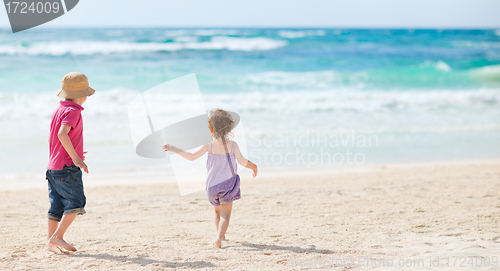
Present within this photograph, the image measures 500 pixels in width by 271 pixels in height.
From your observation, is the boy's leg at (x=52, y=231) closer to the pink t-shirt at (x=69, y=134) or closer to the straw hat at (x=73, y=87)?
the pink t-shirt at (x=69, y=134)

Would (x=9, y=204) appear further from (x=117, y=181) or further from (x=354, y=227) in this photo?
(x=354, y=227)

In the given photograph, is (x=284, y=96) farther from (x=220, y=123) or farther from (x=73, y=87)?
(x=73, y=87)

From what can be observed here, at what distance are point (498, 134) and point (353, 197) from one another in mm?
6380

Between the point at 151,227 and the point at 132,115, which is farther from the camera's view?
the point at 132,115

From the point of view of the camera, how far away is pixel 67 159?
9.67 feet

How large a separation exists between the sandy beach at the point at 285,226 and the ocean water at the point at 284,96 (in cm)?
151

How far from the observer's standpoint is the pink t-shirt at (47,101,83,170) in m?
2.89

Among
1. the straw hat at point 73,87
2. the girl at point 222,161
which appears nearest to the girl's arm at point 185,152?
the girl at point 222,161

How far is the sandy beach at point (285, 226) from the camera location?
119 inches

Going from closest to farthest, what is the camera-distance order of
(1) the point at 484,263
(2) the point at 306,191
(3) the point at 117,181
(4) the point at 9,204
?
(1) the point at 484,263, (4) the point at 9,204, (2) the point at 306,191, (3) the point at 117,181

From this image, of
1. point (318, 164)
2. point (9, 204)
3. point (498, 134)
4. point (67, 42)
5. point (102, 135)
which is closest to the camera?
point (9, 204)

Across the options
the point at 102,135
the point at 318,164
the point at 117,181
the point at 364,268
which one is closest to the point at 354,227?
the point at 364,268

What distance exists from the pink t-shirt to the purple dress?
102 cm

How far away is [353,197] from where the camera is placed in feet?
16.5
